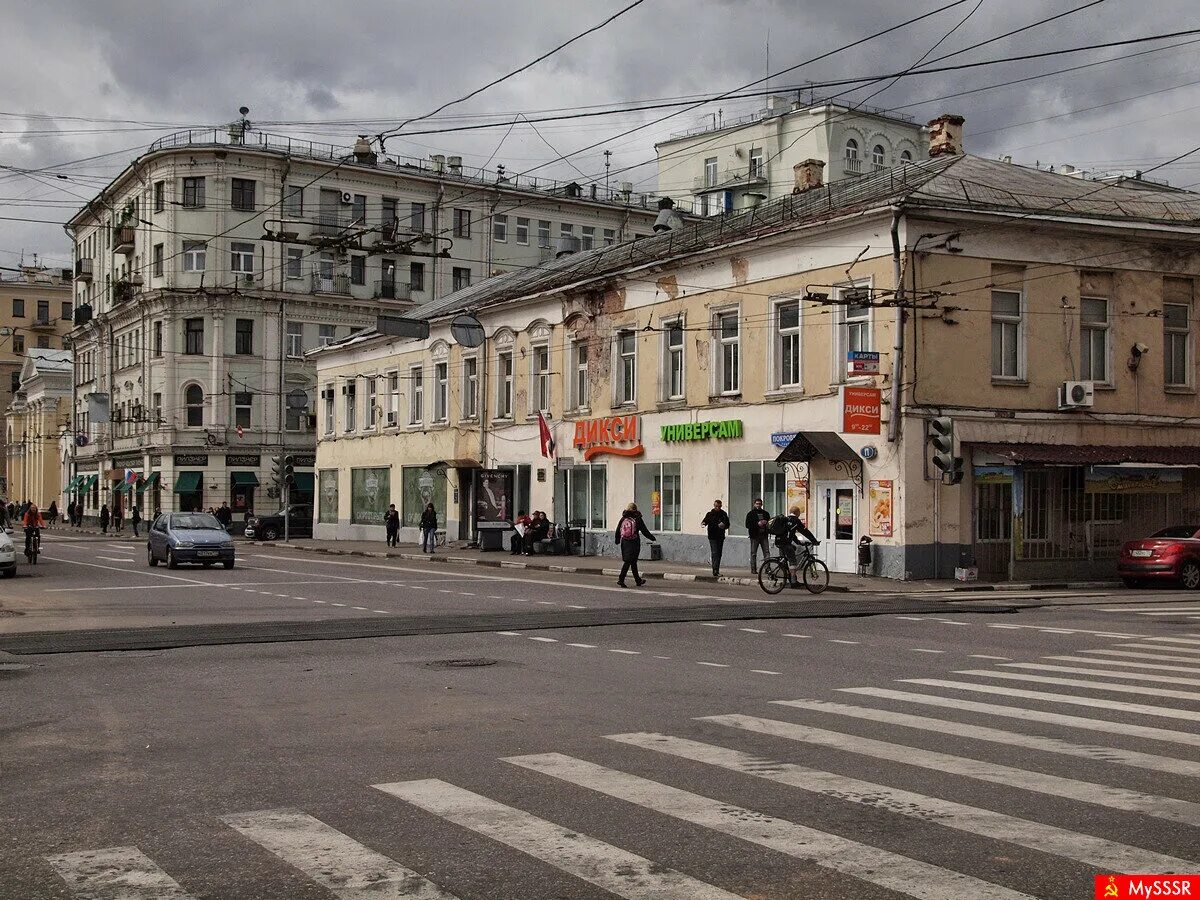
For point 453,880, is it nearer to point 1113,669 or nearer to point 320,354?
point 1113,669

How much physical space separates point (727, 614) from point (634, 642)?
4245 millimetres

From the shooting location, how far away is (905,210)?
98.4 ft

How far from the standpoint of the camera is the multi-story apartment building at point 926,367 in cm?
3028

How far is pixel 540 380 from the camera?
45.2 meters

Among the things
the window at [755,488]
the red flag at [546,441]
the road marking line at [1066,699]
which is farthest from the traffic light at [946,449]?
the red flag at [546,441]

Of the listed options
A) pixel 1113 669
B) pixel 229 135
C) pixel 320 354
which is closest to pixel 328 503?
pixel 320 354

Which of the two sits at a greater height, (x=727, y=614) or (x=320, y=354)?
(x=320, y=354)

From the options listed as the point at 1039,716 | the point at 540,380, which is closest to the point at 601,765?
the point at 1039,716

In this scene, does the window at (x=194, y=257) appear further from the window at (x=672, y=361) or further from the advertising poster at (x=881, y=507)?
the advertising poster at (x=881, y=507)

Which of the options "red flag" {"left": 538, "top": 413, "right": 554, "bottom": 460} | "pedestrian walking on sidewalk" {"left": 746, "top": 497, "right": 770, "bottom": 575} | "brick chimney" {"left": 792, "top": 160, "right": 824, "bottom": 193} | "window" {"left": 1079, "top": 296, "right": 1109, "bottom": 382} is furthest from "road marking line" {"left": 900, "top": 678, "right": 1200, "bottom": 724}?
"red flag" {"left": 538, "top": 413, "right": 554, "bottom": 460}

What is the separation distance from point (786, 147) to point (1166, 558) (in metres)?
48.4

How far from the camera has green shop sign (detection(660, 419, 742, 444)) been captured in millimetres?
35156

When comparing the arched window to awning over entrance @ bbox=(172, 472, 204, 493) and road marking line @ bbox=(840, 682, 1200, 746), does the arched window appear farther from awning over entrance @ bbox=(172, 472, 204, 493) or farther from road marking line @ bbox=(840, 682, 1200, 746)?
road marking line @ bbox=(840, 682, 1200, 746)

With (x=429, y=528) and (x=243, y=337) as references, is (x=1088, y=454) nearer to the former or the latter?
(x=429, y=528)
